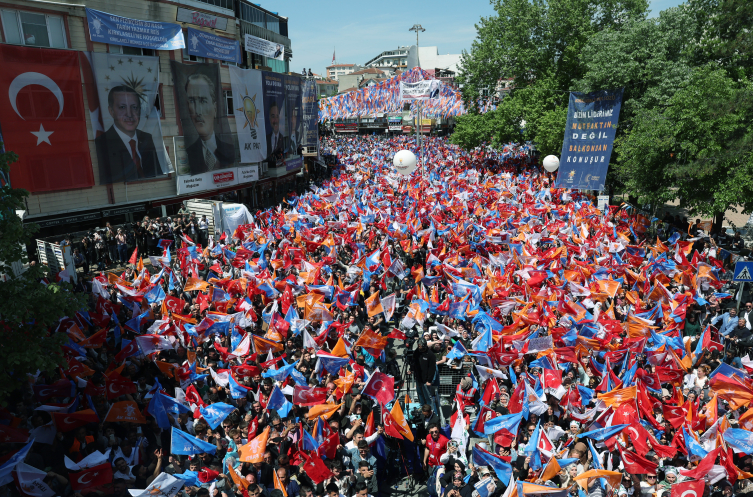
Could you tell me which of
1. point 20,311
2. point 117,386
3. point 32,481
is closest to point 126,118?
point 117,386

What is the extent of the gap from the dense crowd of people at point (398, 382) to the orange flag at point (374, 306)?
33 millimetres

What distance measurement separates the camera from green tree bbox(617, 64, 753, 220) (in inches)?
667

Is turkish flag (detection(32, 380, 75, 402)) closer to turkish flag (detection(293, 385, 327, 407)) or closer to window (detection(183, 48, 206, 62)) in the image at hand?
turkish flag (detection(293, 385, 327, 407))

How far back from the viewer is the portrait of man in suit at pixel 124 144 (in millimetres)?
24500

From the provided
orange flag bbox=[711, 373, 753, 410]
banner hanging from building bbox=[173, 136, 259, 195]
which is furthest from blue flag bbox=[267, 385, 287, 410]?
banner hanging from building bbox=[173, 136, 259, 195]

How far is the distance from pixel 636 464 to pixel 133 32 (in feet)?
89.0

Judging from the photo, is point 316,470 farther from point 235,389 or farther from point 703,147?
point 703,147

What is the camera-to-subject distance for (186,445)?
7.37m

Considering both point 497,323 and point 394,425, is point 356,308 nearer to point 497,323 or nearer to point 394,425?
point 497,323

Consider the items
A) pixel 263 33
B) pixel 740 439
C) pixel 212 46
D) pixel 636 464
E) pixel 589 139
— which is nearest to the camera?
pixel 636 464

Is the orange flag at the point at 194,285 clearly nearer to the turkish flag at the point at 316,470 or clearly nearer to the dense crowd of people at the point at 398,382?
the dense crowd of people at the point at 398,382

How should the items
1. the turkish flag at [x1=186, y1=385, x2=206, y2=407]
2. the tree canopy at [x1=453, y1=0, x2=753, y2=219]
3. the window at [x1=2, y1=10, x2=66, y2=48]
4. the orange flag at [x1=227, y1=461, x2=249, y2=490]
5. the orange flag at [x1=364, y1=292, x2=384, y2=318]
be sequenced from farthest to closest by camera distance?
the window at [x1=2, y1=10, x2=66, y2=48] → the tree canopy at [x1=453, y1=0, x2=753, y2=219] → the orange flag at [x1=364, y1=292, x2=384, y2=318] → the turkish flag at [x1=186, y1=385, x2=206, y2=407] → the orange flag at [x1=227, y1=461, x2=249, y2=490]

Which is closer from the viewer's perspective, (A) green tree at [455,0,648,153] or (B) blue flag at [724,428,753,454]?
(B) blue flag at [724,428,753,454]

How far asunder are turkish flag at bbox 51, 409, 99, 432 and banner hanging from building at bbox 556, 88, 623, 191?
23.4m
